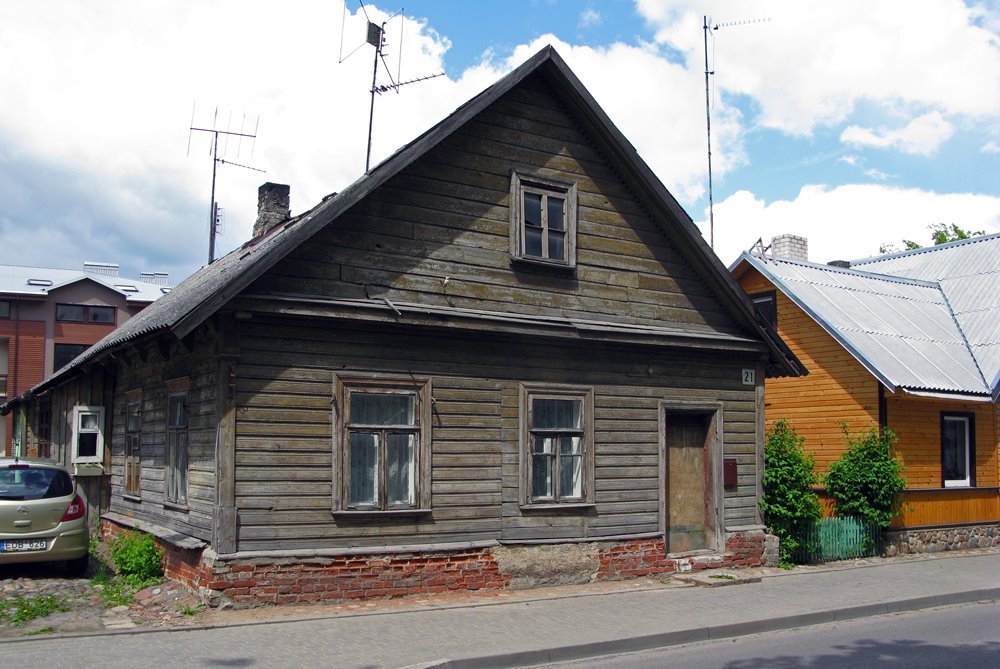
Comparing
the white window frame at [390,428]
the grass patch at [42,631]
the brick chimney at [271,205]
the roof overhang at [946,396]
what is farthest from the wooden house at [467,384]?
the brick chimney at [271,205]

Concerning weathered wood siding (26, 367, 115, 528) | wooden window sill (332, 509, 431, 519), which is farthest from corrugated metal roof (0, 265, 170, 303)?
wooden window sill (332, 509, 431, 519)

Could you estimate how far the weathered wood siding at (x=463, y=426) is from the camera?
36.1 ft

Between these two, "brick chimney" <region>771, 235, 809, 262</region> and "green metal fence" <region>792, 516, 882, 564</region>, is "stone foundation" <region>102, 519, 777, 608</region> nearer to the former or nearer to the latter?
"green metal fence" <region>792, 516, 882, 564</region>

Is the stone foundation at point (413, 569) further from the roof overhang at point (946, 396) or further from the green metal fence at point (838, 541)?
the roof overhang at point (946, 396)

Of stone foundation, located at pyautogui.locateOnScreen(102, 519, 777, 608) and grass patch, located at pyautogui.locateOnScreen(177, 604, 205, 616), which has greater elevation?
stone foundation, located at pyautogui.locateOnScreen(102, 519, 777, 608)

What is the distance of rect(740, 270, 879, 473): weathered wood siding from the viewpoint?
18234 mm

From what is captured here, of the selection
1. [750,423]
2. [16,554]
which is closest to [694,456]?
[750,423]

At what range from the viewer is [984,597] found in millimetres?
13141

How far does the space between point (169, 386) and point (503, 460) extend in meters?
4.68

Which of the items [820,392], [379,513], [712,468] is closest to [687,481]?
[712,468]

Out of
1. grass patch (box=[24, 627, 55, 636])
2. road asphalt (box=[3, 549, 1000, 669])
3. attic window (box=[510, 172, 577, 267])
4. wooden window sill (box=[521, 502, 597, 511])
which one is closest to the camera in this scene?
road asphalt (box=[3, 549, 1000, 669])

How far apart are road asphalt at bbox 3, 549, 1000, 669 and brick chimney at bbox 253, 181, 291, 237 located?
374 inches

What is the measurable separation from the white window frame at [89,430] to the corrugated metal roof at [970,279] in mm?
17085

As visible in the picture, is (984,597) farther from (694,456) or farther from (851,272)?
(851,272)
